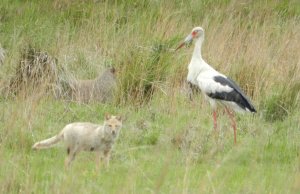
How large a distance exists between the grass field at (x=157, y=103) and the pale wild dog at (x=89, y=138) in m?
0.13

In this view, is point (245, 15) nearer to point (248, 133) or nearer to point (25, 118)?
point (248, 133)

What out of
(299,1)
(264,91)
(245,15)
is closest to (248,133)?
(264,91)

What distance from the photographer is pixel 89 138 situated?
312 inches

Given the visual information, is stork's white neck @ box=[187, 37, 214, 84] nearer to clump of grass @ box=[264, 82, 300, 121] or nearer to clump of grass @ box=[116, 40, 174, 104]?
clump of grass @ box=[116, 40, 174, 104]

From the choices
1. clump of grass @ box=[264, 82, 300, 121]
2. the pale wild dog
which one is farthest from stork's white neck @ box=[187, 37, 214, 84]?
the pale wild dog

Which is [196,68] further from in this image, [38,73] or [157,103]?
[38,73]

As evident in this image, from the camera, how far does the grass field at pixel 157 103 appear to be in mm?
7152

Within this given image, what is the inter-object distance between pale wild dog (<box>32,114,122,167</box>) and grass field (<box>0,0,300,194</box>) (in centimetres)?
13

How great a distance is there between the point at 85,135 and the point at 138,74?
11.8 feet

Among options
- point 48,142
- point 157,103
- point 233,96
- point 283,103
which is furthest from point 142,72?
point 48,142

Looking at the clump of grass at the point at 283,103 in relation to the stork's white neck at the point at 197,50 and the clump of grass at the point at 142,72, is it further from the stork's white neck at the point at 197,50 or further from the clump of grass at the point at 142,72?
the clump of grass at the point at 142,72

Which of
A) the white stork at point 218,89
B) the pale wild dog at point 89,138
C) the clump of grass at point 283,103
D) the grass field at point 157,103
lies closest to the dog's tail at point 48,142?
the pale wild dog at point 89,138

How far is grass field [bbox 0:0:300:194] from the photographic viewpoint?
715cm

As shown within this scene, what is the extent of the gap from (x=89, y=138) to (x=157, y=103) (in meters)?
3.11
